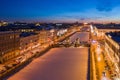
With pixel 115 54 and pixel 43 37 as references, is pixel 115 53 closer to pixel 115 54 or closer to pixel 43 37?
pixel 115 54

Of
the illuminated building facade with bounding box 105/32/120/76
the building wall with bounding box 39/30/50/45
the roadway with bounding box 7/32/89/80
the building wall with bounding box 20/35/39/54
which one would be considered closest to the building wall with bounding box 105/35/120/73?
the illuminated building facade with bounding box 105/32/120/76

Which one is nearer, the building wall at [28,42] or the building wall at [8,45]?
the building wall at [8,45]

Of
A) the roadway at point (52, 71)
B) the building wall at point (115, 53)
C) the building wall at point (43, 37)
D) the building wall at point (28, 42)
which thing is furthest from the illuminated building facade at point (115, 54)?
the building wall at point (43, 37)

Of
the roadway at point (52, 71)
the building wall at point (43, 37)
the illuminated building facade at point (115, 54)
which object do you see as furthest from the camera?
the building wall at point (43, 37)

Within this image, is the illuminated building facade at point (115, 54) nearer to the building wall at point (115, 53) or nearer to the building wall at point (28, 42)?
the building wall at point (115, 53)

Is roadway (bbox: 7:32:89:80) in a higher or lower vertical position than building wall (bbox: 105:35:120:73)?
lower

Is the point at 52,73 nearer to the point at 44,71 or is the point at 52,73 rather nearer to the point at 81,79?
the point at 44,71

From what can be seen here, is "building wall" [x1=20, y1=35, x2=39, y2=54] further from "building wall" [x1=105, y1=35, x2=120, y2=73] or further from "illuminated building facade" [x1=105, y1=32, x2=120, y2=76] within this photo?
"building wall" [x1=105, y1=35, x2=120, y2=73]

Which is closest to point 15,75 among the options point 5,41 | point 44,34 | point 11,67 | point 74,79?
point 11,67

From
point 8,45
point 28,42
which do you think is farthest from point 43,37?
point 8,45
